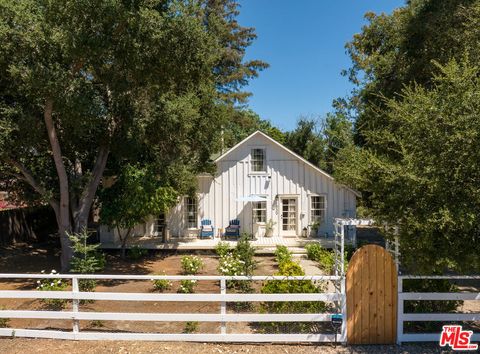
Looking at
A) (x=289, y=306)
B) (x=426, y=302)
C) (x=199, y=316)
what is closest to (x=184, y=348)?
(x=199, y=316)

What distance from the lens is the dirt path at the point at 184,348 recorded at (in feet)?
18.6

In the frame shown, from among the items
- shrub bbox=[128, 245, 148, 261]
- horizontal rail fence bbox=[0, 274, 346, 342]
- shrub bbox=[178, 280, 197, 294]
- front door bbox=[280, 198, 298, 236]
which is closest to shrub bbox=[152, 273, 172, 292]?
shrub bbox=[178, 280, 197, 294]

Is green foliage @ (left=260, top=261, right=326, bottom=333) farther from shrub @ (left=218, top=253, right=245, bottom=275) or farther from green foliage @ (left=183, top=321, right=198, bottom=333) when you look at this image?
shrub @ (left=218, top=253, right=245, bottom=275)

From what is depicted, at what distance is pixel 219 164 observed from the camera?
1738 centimetres

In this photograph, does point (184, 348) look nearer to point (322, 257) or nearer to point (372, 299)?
point (372, 299)

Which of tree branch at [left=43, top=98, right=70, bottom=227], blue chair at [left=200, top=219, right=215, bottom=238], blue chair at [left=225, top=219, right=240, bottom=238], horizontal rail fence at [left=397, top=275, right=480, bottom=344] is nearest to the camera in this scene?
horizontal rail fence at [left=397, top=275, right=480, bottom=344]

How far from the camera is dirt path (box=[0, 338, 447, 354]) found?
5676mm

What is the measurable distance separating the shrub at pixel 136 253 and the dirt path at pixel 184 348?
814 centimetres

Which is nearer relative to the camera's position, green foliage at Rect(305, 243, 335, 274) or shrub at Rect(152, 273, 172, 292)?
shrub at Rect(152, 273, 172, 292)

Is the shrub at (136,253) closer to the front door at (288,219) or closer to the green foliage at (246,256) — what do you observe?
the green foliage at (246,256)

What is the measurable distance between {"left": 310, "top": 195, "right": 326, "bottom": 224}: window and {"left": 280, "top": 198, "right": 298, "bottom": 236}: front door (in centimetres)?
82

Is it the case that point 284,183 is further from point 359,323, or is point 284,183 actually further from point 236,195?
point 359,323

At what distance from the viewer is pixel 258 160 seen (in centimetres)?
1734

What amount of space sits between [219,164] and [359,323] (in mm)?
12247
